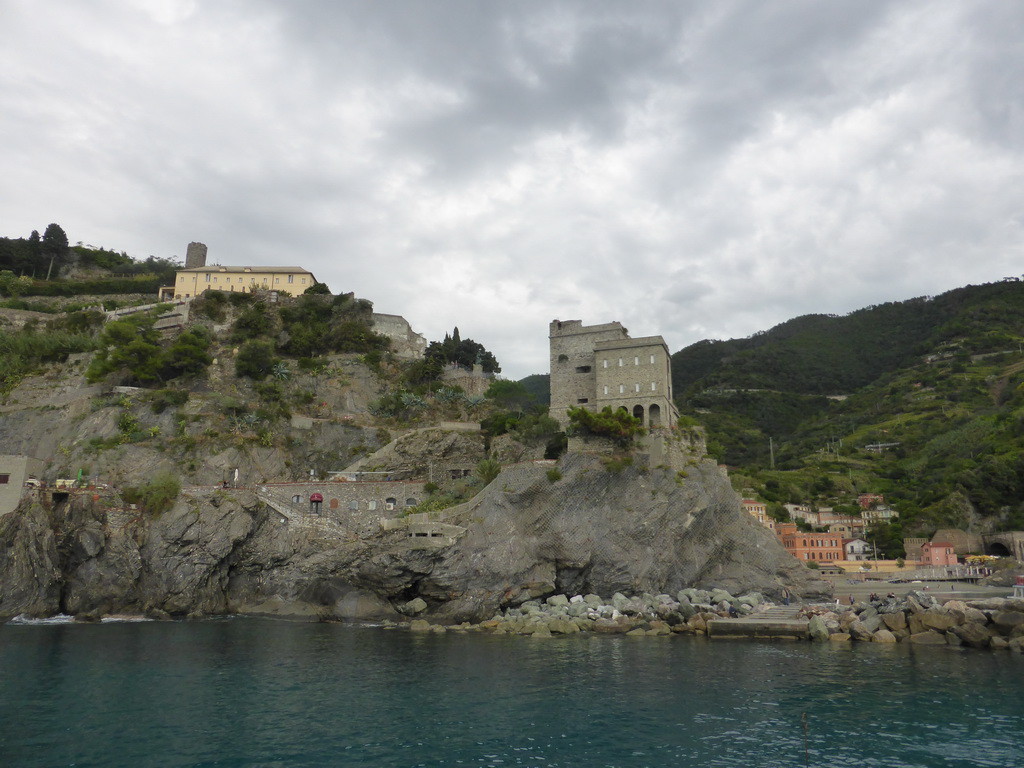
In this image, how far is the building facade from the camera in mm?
48844

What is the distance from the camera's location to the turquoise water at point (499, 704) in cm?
1652

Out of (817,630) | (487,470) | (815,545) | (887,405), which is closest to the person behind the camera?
(817,630)

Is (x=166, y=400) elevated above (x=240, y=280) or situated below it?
below

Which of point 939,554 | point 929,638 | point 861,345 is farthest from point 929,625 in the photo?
point 861,345

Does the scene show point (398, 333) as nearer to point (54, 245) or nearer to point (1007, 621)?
point (54, 245)

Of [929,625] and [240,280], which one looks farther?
[240,280]

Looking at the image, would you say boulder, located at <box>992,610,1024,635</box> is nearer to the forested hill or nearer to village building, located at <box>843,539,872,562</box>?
village building, located at <box>843,539,872,562</box>

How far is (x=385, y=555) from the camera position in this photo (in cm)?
3916

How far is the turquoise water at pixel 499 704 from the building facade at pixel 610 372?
20044 millimetres

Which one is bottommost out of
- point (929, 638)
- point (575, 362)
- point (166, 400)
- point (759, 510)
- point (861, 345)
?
point (929, 638)

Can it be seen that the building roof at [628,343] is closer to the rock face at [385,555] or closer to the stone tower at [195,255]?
the rock face at [385,555]

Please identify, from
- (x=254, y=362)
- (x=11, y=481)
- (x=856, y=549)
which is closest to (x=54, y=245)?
(x=254, y=362)

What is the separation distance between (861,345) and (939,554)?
350 ft

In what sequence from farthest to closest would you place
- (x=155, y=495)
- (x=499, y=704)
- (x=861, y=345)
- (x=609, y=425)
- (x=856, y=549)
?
(x=861, y=345)
(x=856, y=549)
(x=155, y=495)
(x=609, y=425)
(x=499, y=704)
